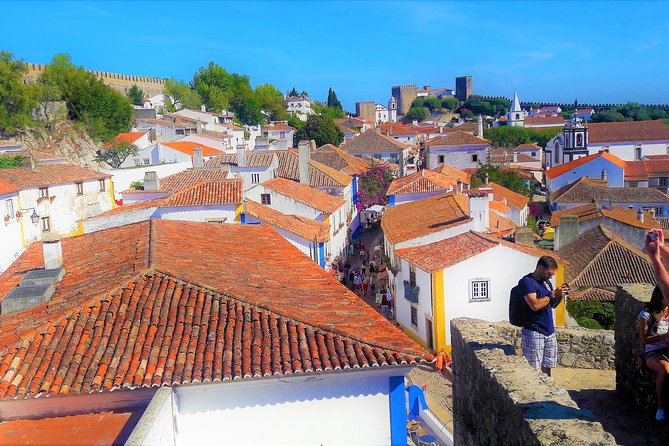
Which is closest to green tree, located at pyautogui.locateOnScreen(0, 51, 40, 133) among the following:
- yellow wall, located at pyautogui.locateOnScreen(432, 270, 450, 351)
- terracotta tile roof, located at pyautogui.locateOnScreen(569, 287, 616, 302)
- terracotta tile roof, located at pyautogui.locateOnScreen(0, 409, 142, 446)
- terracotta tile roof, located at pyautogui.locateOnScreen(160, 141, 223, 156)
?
terracotta tile roof, located at pyautogui.locateOnScreen(160, 141, 223, 156)

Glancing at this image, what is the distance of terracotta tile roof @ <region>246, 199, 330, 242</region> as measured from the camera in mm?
22531

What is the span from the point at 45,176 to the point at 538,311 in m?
32.4

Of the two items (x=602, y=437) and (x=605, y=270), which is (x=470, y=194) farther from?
(x=602, y=437)

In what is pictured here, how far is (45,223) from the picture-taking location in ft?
107

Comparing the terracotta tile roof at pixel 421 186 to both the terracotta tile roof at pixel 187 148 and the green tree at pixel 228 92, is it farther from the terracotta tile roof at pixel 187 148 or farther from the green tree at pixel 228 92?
the green tree at pixel 228 92

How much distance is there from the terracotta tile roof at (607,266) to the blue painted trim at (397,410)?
49.9ft

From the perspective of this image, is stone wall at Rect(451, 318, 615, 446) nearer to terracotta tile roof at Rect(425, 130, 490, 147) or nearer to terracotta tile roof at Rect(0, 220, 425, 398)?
terracotta tile roof at Rect(0, 220, 425, 398)

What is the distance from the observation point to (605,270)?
21859 mm

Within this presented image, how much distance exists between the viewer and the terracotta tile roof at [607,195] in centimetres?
4197

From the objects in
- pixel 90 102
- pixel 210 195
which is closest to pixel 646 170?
pixel 210 195

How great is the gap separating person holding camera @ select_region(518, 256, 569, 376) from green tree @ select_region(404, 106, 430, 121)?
135416 millimetres

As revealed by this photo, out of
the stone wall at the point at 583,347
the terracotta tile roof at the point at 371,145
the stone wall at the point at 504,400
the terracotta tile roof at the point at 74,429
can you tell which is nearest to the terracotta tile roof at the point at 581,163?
the terracotta tile roof at the point at 371,145

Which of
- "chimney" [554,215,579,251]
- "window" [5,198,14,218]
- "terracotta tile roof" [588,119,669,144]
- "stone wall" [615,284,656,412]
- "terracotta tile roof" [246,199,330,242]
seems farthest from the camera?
"terracotta tile roof" [588,119,669,144]

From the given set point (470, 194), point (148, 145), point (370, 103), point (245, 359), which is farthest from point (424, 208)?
point (370, 103)
